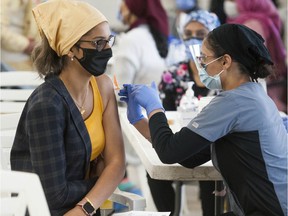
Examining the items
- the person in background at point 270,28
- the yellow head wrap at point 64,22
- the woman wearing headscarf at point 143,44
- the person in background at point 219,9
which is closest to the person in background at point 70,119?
the yellow head wrap at point 64,22

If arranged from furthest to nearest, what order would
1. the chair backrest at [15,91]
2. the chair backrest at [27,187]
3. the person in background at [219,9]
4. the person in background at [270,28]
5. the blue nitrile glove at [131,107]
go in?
the person in background at [219,9] → the person in background at [270,28] → the chair backrest at [15,91] → the blue nitrile glove at [131,107] → the chair backrest at [27,187]

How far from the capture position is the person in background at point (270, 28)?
3977 millimetres

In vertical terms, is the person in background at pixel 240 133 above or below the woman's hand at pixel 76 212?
above

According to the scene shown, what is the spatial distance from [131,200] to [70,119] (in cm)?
37

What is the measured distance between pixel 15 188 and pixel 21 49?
267 cm

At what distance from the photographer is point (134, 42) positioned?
3670mm

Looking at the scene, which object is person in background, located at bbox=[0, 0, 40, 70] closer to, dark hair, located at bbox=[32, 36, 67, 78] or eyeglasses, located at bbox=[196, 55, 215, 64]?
dark hair, located at bbox=[32, 36, 67, 78]

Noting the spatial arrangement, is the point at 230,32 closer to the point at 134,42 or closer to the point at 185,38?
the point at 185,38

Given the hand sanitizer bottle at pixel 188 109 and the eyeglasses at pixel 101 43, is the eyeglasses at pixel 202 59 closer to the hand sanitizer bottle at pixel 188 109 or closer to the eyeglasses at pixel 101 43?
the eyeglasses at pixel 101 43

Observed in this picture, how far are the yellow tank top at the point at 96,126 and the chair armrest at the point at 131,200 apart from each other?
0.57 ft

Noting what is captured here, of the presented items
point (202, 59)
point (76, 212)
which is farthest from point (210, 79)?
point (76, 212)

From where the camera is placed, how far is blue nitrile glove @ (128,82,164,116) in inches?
86.5

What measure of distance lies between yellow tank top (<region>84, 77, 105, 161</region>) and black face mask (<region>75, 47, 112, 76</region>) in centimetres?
10

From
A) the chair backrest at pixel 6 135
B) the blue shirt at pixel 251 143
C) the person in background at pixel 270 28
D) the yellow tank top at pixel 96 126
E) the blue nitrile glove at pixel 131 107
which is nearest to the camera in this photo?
the blue shirt at pixel 251 143
